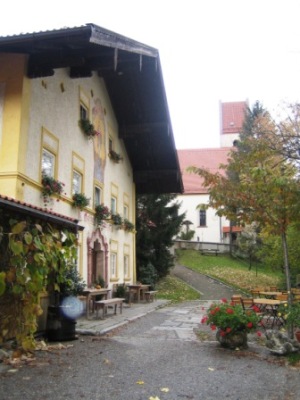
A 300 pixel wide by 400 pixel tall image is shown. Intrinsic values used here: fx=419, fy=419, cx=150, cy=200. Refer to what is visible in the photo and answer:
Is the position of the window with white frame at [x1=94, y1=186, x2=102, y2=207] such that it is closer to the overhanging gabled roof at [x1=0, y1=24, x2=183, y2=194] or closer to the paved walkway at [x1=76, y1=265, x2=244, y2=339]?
the overhanging gabled roof at [x1=0, y1=24, x2=183, y2=194]

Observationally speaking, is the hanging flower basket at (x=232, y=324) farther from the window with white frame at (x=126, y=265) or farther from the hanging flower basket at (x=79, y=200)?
the window with white frame at (x=126, y=265)

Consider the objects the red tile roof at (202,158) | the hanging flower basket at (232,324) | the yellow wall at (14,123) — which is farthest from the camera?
the red tile roof at (202,158)

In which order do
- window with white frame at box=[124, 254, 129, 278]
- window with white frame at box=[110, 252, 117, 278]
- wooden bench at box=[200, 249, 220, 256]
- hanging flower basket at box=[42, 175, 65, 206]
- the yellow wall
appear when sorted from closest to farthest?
1. the yellow wall
2. hanging flower basket at box=[42, 175, 65, 206]
3. window with white frame at box=[110, 252, 117, 278]
4. window with white frame at box=[124, 254, 129, 278]
5. wooden bench at box=[200, 249, 220, 256]

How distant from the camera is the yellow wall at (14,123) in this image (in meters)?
10.3

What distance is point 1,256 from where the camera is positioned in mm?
4309

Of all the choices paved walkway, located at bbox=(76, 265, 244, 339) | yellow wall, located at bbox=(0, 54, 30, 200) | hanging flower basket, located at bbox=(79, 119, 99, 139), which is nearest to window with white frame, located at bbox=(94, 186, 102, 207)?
hanging flower basket, located at bbox=(79, 119, 99, 139)

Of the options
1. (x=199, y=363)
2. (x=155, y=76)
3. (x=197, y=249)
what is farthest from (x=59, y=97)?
(x=197, y=249)

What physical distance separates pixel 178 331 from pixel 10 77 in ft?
25.8

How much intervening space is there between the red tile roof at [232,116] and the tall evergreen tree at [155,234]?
32605mm

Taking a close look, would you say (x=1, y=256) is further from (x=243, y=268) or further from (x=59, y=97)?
(x=243, y=268)

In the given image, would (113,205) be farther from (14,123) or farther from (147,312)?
(14,123)

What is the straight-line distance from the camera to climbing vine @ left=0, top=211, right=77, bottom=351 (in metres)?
3.29

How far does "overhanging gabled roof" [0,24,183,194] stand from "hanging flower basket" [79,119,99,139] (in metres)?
1.69

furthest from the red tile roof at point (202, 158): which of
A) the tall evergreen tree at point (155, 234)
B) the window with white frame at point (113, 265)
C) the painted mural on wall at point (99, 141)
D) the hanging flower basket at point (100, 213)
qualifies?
the hanging flower basket at point (100, 213)
